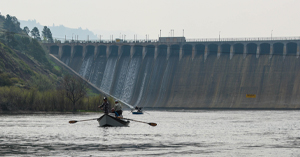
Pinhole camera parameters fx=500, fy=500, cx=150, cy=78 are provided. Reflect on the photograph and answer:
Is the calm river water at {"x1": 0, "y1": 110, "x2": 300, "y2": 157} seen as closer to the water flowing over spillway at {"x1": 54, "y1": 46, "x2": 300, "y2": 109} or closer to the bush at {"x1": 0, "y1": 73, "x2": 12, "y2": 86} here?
the bush at {"x1": 0, "y1": 73, "x2": 12, "y2": 86}

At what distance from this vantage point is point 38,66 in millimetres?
175125

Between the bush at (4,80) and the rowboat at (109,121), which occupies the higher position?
the bush at (4,80)

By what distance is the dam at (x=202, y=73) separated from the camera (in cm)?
15725

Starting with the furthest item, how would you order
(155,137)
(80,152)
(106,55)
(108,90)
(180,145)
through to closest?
(106,55) < (108,90) < (155,137) < (180,145) < (80,152)

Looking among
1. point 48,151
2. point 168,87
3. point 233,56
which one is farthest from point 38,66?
point 48,151

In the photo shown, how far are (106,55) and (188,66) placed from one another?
3849 centimetres

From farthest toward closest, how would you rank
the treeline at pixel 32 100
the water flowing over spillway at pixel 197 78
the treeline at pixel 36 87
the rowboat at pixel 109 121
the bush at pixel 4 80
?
1. the water flowing over spillway at pixel 197 78
2. the bush at pixel 4 80
3. the treeline at pixel 36 87
4. the treeline at pixel 32 100
5. the rowboat at pixel 109 121

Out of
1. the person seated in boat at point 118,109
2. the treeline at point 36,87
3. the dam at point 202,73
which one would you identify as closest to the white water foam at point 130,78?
the dam at point 202,73

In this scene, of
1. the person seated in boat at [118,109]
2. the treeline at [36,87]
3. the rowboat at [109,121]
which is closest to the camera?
the rowboat at [109,121]

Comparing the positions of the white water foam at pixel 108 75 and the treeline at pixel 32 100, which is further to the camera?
the white water foam at pixel 108 75

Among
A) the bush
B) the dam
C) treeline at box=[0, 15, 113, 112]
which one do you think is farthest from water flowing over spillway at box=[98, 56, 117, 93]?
the bush

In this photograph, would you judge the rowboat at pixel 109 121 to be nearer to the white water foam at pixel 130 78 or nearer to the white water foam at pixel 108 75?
the white water foam at pixel 130 78

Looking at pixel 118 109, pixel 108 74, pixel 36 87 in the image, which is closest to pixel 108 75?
pixel 108 74

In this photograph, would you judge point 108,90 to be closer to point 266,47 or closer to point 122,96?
point 122,96
